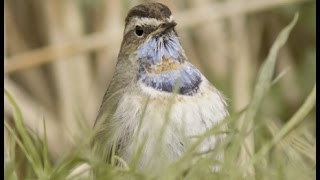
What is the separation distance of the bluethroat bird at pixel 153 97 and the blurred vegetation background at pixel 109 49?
1.81 m

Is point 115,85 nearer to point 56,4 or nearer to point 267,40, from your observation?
point 56,4

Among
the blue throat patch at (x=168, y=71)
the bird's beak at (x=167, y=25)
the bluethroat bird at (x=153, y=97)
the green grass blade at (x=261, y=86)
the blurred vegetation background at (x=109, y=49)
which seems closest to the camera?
the green grass blade at (x=261, y=86)

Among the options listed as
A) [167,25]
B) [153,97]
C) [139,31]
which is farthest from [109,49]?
[153,97]

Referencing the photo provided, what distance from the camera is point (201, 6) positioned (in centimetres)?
484

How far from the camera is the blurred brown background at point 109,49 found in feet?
16.0

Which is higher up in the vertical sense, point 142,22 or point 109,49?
point 142,22

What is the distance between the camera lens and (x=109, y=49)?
5035mm

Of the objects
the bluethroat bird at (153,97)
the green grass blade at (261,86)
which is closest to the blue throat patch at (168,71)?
the bluethroat bird at (153,97)

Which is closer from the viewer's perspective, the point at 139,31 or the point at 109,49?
the point at 139,31

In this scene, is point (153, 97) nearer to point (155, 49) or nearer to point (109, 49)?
point (155, 49)

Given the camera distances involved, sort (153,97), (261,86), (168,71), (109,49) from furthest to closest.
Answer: (109,49)
(168,71)
(153,97)
(261,86)

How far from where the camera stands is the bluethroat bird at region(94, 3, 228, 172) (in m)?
2.56

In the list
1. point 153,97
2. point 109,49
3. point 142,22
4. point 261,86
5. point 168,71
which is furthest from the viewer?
point 109,49

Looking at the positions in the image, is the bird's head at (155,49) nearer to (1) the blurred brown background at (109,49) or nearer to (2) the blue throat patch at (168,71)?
(2) the blue throat patch at (168,71)
